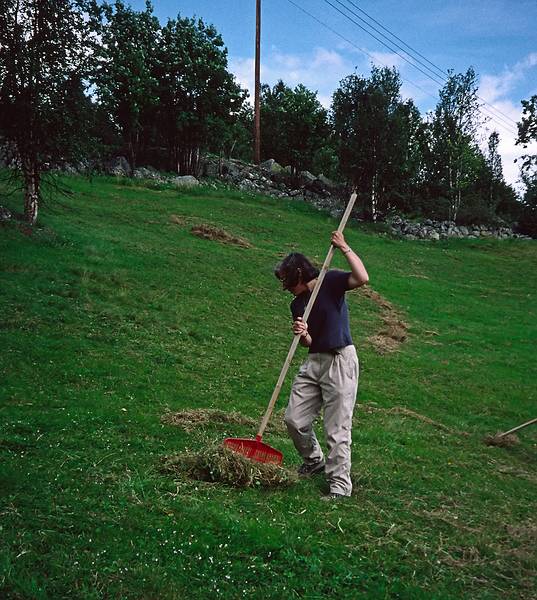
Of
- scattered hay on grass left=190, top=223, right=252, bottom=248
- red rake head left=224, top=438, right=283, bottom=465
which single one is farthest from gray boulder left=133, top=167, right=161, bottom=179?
red rake head left=224, top=438, right=283, bottom=465

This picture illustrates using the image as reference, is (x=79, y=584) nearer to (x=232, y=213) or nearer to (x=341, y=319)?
(x=341, y=319)

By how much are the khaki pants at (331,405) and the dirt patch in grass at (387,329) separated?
9.73 meters

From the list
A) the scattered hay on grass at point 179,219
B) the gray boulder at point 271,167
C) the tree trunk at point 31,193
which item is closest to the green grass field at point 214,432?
the scattered hay on grass at point 179,219

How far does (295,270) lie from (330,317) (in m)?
0.65

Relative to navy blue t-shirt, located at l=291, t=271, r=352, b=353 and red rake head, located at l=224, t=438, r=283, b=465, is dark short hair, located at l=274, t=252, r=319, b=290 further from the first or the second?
red rake head, located at l=224, t=438, r=283, b=465

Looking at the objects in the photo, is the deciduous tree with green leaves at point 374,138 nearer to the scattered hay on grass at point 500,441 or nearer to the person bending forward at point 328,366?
the scattered hay on grass at point 500,441

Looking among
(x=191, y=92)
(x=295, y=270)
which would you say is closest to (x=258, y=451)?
(x=295, y=270)

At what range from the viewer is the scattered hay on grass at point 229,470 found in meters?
6.14

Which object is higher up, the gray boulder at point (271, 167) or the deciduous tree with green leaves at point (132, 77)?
the deciduous tree with green leaves at point (132, 77)

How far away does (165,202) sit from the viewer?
94.0 feet

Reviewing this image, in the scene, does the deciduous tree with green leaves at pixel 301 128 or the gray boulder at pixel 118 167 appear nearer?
the gray boulder at pixel 118 167

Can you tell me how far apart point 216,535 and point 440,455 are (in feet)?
17.5

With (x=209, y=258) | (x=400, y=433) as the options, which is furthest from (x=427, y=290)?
(x=400, y=433)

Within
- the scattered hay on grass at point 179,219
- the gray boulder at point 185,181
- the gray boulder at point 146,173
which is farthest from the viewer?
the gray boulder at point 146,173
